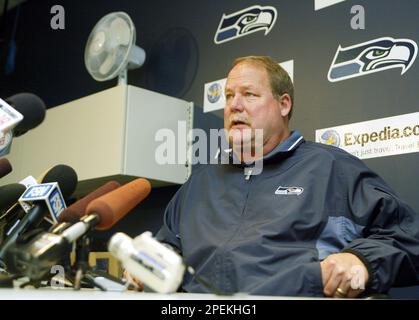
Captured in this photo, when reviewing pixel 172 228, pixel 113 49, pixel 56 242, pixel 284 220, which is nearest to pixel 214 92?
pixel 113 49

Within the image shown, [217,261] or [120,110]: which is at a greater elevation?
[120,110]

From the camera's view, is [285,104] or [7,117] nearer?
[7,117]

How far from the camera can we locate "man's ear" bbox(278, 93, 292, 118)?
2.05 m

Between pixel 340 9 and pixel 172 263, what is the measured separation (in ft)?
6.18

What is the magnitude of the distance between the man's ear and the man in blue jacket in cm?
4

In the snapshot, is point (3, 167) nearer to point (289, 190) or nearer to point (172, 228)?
point (172, 228)

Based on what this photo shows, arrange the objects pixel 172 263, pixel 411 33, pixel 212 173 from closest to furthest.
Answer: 1. pixel 172 263
2. pixel 212 173
3. pixel 411 33

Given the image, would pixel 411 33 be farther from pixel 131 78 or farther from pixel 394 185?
pixel 131 78

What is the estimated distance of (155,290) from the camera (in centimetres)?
83

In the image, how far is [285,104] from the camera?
81.0 inches

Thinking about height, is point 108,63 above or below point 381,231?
above

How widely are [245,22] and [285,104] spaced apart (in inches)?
35.1

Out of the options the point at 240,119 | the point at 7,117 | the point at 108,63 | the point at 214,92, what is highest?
the point at 108,63

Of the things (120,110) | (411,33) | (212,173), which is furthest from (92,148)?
(411,33)
